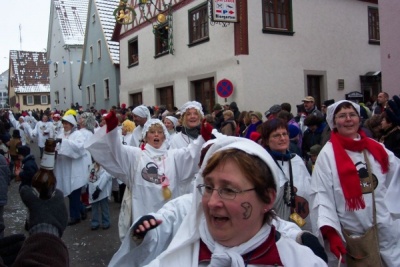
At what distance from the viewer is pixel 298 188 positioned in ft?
13.7

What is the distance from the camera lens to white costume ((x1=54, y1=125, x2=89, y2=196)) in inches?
308

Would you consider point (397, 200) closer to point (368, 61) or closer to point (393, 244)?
point (393, 244)

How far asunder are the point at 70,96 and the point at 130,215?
113 ft

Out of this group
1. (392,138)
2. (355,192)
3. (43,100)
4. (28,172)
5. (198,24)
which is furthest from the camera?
(43,100)

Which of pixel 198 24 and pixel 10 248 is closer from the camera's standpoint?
pixel 10 248

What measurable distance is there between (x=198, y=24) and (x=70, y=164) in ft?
35.2

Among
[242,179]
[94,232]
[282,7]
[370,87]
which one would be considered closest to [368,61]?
[370,87]

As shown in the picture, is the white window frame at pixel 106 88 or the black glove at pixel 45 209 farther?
the white window frame at pixel 106 88

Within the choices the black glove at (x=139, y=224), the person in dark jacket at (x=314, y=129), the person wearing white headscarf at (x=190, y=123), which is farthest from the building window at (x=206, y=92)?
the black glove at (x=139, y=224)

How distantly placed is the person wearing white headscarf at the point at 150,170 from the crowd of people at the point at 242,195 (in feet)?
0.04

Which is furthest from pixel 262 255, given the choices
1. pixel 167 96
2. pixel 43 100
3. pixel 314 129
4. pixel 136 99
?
pixel 43 100

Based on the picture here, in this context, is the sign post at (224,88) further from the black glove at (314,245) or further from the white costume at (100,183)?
the black glove at (314,245)

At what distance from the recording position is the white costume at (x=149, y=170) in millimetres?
4703

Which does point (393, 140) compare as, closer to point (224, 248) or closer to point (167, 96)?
point (224, 248)
